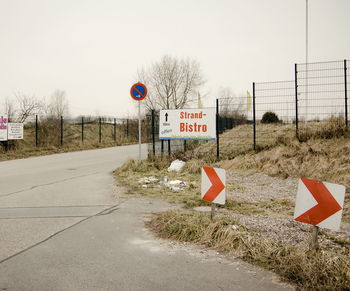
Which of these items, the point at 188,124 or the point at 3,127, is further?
the point at 3,127

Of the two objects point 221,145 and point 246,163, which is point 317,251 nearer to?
point 246,163

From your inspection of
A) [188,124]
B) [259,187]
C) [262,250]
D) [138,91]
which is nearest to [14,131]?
[138,91]

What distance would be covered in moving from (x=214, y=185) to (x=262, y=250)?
151 centimetres

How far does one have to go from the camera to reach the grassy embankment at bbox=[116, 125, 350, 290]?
359cm

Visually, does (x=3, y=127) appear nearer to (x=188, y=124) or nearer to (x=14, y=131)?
(x=14, y=131)

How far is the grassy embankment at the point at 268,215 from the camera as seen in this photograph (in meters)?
3.59

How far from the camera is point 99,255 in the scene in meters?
4.18

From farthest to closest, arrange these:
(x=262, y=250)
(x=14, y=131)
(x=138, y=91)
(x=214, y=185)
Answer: (x=14, y=131) → (x=138, y=91) → (x=214, y=185) → (x=262, y=250)

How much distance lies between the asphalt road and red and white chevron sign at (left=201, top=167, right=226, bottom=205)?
1149 millimetres

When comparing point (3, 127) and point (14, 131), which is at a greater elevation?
point (3, 127)

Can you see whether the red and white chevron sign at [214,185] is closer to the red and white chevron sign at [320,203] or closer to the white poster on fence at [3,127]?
the red and white chevron sign at [320,203]

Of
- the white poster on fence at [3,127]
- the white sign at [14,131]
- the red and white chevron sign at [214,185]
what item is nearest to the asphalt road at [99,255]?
the red and white chevron sign at [214,185]

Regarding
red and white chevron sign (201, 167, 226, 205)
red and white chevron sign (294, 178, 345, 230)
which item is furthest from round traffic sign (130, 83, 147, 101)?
red and white chevron sign (294, 178, 345, 230)

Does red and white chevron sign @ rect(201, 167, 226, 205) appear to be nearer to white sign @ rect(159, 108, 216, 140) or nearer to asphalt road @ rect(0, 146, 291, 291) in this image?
asphalt road @ rect(0, 146, 291, 291)
